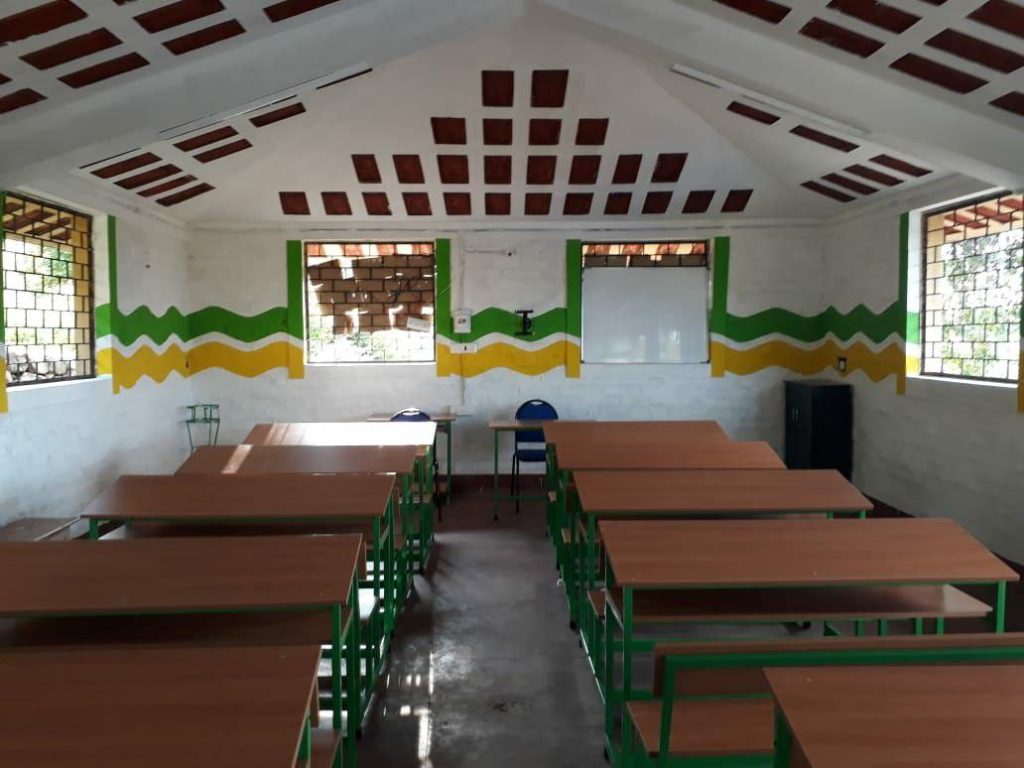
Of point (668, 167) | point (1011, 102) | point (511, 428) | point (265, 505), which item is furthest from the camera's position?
point (668, 167)

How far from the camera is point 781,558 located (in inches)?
99.1

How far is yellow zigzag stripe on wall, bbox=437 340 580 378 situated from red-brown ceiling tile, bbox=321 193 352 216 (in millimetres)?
1496

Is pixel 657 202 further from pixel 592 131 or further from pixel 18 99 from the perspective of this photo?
pixel 18 99

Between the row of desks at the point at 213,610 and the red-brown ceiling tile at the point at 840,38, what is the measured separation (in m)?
3.04

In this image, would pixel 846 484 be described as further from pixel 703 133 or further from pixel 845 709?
pixel 703 133

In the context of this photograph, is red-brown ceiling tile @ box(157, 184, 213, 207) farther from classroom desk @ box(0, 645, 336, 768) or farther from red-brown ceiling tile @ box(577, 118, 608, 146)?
classroom desk @ box(0, 645, 336, 768)

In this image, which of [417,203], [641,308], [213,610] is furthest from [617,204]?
[213,610]

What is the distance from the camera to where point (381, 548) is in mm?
3545

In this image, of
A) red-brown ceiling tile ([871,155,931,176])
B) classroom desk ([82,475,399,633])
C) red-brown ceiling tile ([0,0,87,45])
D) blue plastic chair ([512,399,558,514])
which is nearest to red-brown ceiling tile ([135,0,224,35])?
red-brown ceiling tile ([0,0,87,45])

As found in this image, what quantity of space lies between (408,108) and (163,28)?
2.31 m

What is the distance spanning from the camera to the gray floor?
107 inches

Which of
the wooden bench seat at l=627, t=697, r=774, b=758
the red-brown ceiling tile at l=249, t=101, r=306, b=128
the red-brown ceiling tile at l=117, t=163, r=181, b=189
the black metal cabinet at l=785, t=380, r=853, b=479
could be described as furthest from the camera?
the black metal cabinet at l=785, t=380, r=853, b=479

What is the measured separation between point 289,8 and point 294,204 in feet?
10.2

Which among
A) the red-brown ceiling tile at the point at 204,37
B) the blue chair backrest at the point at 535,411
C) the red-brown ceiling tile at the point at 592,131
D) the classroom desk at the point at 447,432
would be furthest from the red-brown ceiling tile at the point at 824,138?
the red-brown ceiling tile at the point at 204,37
